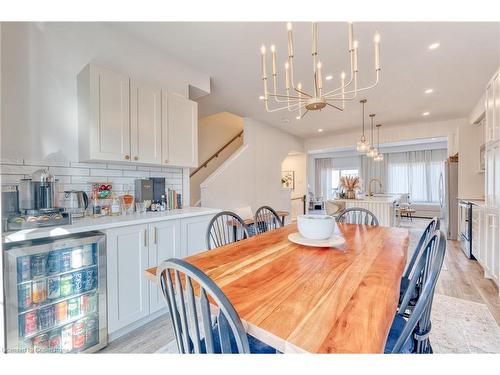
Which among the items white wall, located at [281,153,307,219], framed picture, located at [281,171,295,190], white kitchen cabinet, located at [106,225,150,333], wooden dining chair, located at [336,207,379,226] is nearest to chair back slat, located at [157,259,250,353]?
white kitchen cabinet, located at [106,225,150,333]

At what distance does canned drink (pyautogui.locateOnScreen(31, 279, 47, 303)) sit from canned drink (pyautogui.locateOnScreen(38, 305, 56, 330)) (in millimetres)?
65

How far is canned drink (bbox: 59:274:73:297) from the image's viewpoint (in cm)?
151

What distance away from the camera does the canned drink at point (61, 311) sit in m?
1.50

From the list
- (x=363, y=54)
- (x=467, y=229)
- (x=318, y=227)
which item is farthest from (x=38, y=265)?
(x=467, y=229)

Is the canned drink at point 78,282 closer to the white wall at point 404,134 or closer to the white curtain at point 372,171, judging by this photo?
the white wall at point 404,134

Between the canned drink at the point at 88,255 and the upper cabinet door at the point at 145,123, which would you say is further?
the upper cabinet door at the point at 145,123

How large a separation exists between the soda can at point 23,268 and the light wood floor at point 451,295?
28.9 inches

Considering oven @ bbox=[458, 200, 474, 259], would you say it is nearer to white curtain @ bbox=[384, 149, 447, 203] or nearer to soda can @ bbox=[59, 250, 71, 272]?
soda can @ bbox=[59, 250, 71, 272]

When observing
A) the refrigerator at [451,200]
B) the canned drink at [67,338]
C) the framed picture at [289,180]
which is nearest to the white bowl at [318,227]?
the canned drink at [67,338]

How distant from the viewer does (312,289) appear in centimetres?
91

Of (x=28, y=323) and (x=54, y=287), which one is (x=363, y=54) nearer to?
(x=54, y=287)

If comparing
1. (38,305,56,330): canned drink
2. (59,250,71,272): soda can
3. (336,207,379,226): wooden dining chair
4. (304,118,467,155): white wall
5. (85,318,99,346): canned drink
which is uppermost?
(304,118,467,155): white wall
